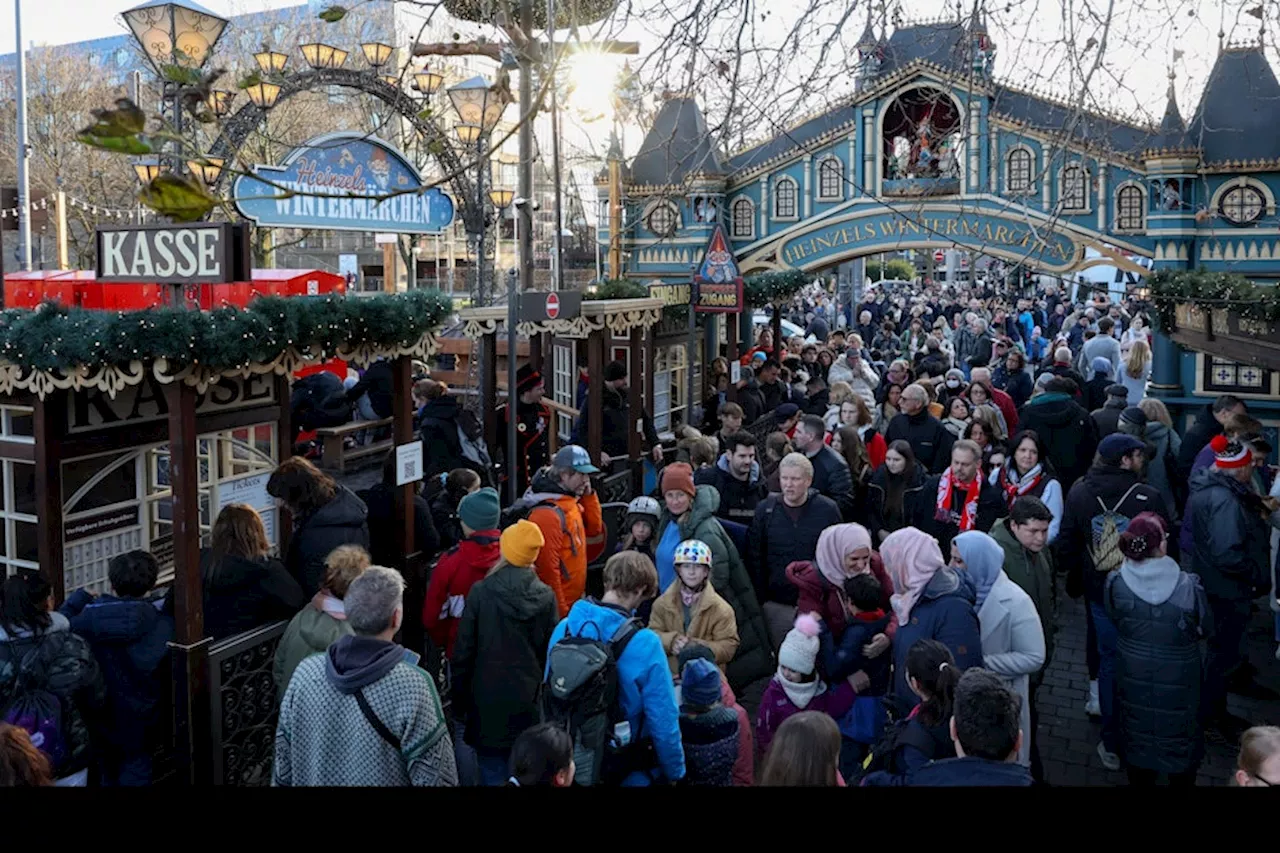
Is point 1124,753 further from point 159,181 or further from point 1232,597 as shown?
point 159,181

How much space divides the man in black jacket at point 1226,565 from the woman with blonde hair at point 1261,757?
11.4 ft

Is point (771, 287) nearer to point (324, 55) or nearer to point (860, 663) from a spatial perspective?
point (324, 55)

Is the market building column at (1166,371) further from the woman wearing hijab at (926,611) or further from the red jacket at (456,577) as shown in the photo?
the red jacket at (456,577)

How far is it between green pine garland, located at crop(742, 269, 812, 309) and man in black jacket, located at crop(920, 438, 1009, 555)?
26.3 feet

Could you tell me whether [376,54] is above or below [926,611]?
above

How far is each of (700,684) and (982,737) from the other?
3.75 ft

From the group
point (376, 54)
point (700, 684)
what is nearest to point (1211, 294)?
point (700, 684)

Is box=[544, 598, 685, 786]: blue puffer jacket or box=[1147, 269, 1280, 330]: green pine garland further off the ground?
box=[1147, 269, 1280, 330]: green pine garland

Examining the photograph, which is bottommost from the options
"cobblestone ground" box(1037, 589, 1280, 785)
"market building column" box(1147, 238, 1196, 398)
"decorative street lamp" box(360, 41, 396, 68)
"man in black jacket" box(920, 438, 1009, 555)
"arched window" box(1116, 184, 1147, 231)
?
"cobblestone ground" box(1037, 589, 1280, 785)

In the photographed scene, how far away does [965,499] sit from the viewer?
Answer: 764 centimetres

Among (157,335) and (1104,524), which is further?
(1104,524)

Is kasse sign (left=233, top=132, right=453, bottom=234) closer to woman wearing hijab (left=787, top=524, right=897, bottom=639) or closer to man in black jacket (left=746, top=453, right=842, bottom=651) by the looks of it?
man in black jacket (left=746, top=453, right=842, bottom=651)

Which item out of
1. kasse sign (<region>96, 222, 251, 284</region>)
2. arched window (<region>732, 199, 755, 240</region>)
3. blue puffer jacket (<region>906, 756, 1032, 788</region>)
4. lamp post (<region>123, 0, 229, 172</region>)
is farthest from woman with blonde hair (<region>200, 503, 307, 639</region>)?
arched window (<region>732, 199, 755, 240</region>)

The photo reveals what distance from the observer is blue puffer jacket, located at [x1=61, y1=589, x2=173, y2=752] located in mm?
4945
